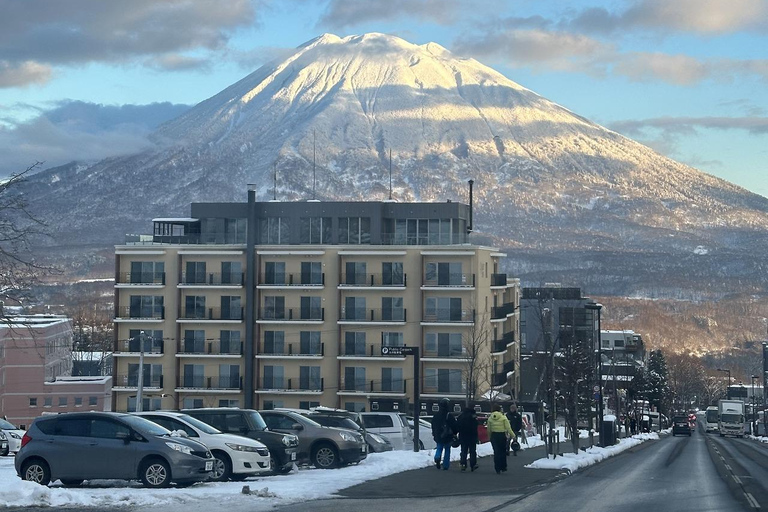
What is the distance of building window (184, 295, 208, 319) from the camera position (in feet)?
245

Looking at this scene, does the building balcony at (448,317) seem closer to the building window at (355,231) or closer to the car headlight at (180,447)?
the building window at (355,231)

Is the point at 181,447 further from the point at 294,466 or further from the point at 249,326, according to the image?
the point at 249,326

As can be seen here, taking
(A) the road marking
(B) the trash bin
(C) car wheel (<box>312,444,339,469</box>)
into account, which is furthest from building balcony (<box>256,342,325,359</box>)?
(A) the road marking

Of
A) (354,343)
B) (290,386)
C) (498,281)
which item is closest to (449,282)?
(498,281)

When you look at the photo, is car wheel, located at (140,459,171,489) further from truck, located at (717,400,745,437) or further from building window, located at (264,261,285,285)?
truck, located at (717,400,745,437)

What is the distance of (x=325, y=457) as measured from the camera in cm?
A: 2875

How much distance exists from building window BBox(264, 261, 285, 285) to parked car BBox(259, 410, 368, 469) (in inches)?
1770

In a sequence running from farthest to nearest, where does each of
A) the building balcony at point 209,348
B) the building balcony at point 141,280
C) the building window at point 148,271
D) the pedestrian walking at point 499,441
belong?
1. the building window at point 148,271
2. the building balcony at point 141,280
3. the building balcony at point 209,348
4. the pedestrian walking at point 499,441

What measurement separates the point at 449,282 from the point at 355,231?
8631 mm

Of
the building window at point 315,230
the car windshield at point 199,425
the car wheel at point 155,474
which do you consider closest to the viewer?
the car wheel at point 155,474

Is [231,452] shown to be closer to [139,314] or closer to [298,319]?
[298,319]

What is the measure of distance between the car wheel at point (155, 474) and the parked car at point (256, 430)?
4.12 m

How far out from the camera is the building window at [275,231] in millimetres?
77750

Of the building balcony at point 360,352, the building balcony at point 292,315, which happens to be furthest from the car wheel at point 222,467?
the building balcony at point 292,315
